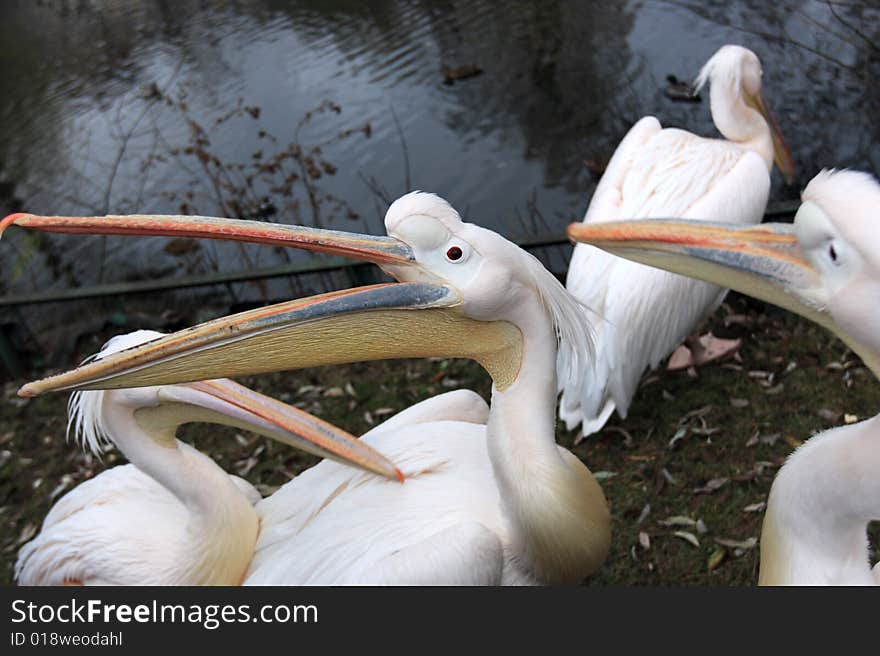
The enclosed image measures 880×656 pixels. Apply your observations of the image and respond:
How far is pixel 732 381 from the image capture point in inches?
135

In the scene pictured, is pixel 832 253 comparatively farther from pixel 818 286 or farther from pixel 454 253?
pixel 454 253

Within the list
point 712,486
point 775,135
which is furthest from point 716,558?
point 775,135

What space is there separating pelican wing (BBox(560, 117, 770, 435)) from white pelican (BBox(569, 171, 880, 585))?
1574 millimetres

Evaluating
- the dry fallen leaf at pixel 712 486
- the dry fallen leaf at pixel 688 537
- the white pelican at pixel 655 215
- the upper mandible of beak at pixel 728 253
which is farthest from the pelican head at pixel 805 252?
the dry fallen leaf at pixel 712 486

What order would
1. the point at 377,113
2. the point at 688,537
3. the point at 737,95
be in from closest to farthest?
the point at 688,537 → the point at 737,95 → the point at 377,113

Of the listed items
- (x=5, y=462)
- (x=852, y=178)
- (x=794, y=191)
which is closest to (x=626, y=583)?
(x=852, y=178)

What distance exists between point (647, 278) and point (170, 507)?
1.94 metres

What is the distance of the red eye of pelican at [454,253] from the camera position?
64.5 inches

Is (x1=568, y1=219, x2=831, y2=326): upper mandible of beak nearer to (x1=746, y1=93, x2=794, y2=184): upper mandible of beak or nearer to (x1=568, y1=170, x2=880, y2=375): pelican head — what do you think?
(x1=568, y1=170, x2=880, y2=375): pelican head

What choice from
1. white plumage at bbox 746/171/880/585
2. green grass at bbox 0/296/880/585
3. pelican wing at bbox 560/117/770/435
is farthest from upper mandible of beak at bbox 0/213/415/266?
green grass at bbox 0/296/880/585

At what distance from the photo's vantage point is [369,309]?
1.60 m

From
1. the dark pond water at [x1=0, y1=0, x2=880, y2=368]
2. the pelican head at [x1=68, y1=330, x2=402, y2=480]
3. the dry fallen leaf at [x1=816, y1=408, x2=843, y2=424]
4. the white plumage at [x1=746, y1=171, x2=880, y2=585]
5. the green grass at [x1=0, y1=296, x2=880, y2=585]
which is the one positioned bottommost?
the green grass at [x1=0, y1=296, x2=880, y2=585]

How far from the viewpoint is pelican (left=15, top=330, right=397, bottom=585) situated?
2.09m

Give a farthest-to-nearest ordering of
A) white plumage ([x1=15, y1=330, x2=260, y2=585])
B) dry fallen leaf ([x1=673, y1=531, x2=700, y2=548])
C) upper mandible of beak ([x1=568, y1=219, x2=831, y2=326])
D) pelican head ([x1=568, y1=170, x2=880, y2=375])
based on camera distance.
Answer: dry fallen leaf ([x1=673, y1=531, x2=700, y2=548]), white plumage ([x1=15, y1=330, x2=260, y2=585]), upper mandible of beak ([x1=568, y1=219, x2=831, y2=326]), pelican head ([x1=568, y1=170, x2=880, y2=375])
